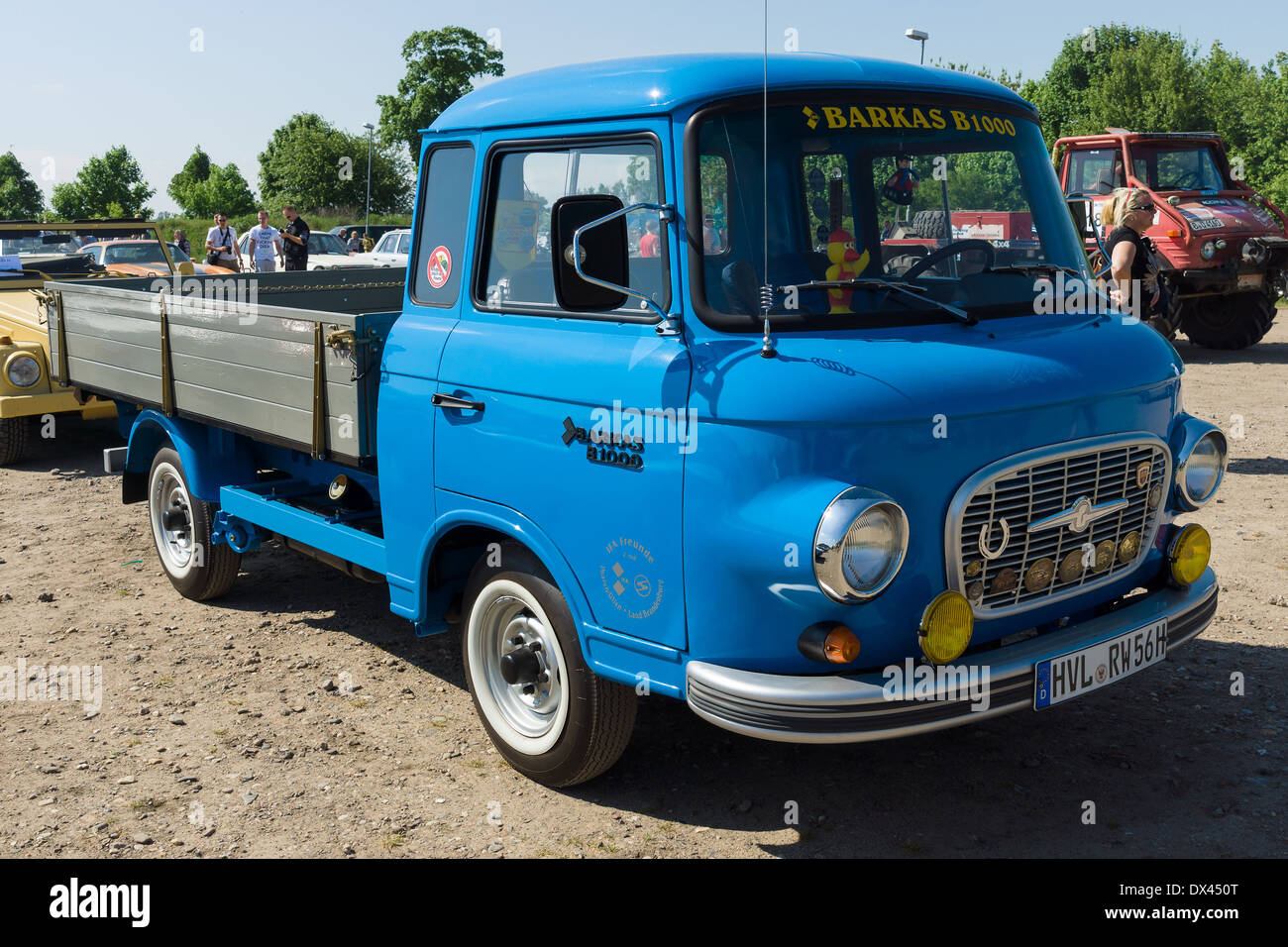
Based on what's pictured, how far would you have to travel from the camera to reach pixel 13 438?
9945 mm

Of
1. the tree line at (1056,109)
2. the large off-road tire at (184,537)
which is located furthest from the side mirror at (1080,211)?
the tree line at (1056,109)

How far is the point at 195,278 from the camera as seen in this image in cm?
700

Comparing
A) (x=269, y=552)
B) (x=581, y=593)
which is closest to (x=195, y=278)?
(x=269, y=552)

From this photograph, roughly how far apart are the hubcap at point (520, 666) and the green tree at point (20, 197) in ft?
265

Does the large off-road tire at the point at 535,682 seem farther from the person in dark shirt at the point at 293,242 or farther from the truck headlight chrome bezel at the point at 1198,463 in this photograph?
the person in dark shirt at the point at 293,242

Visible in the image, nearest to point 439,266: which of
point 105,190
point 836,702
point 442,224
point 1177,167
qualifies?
point 442,224

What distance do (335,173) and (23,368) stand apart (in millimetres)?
53033

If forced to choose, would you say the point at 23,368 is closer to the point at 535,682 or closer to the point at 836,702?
the point at 535,682

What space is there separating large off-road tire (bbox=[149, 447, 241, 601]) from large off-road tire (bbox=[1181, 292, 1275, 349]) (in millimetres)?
13116

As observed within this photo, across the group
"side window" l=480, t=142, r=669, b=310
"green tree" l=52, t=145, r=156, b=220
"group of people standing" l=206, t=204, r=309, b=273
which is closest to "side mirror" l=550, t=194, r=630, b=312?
"side window" l=480, t=142, r=669, b=310

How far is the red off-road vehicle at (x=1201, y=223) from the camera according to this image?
14102mm

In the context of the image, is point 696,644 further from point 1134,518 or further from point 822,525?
point 1134,518

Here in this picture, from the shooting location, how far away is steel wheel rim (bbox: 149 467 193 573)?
6.50 m

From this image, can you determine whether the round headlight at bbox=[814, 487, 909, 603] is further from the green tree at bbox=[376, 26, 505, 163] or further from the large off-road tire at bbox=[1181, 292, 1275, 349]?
the green tree at bbox=[376, 26, 505, 163]
